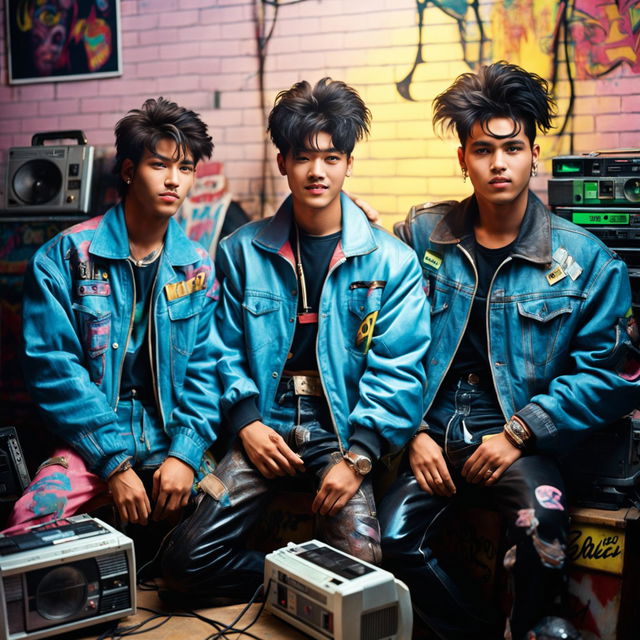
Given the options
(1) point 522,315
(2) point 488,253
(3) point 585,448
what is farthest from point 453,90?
(3) point 585,448

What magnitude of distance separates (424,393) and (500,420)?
27 cm

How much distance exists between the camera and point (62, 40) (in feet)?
12.4

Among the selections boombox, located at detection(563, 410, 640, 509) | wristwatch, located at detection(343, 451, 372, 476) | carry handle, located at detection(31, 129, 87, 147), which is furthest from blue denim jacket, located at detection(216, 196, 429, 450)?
carry handle, located at detection(31, 129, 87, 147)

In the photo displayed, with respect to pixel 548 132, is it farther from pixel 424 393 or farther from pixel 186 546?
pixel 186 546

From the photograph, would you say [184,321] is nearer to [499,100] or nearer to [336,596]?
[336,596]

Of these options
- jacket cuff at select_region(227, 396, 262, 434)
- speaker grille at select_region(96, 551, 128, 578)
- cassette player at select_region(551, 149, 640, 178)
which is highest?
cassette player at select_region(551, 149, 640, 178)

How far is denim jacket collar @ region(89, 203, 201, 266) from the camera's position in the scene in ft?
8.83

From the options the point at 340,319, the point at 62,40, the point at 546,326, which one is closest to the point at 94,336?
the point at 340,319

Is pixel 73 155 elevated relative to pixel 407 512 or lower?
elevated

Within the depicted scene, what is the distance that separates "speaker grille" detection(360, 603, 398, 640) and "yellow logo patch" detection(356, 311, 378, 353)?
0.87 metres

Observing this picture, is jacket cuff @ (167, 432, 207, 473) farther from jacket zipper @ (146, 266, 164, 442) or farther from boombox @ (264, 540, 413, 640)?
boombox @ (264, 540, 413, 640)

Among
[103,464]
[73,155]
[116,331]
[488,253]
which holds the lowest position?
[103,464]

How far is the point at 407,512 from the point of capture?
2.42 m

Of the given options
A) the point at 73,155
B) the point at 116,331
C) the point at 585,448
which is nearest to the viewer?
the point at 585,448
